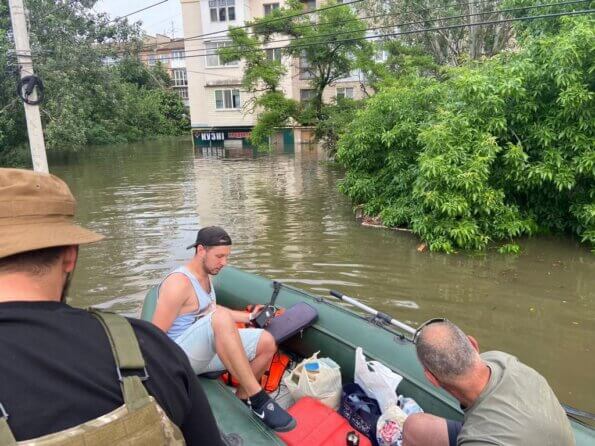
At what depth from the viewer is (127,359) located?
0.90 metres

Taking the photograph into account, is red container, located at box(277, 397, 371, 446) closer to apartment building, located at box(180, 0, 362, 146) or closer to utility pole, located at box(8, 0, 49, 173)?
utility pole, located at box(8, 0, 49, 173)

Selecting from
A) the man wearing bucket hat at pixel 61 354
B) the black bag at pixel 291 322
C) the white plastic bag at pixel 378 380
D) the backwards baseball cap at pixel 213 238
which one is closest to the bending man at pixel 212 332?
the backwards baseball cap at pixel 213 238

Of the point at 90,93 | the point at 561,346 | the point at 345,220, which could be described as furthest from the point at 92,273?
the point at 90,93

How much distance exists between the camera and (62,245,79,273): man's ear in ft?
3.24

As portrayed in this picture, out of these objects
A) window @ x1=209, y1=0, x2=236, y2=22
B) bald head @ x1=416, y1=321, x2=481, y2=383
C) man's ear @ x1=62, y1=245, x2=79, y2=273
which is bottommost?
bald head @ x1=416, y1=321, x2=481, y2=383

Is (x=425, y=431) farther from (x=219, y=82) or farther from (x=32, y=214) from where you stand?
(x=219, y=82)

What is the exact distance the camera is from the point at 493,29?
19438 mm

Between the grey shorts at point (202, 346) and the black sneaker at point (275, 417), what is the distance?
0.44 meters

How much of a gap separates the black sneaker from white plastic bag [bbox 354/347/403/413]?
24.4 inches

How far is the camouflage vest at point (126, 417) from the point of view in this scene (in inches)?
33.0

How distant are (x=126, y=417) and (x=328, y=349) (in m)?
2.72

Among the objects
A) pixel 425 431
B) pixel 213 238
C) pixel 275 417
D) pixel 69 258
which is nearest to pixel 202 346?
pixel 275 417

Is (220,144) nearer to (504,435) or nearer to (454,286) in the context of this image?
(454,286)

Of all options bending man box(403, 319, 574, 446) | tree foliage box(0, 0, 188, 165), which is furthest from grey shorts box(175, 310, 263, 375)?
tree foliage box(0, 0, 188, 165)
